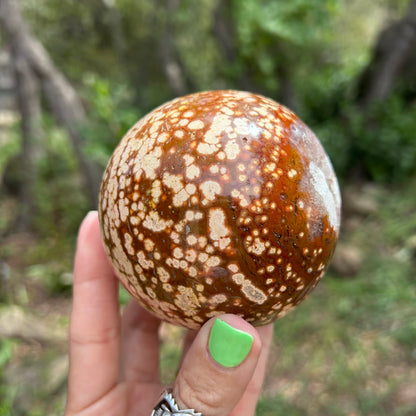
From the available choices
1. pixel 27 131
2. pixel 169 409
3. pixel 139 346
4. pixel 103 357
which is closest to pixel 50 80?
pixel 27 131

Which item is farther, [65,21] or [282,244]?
[65,21]

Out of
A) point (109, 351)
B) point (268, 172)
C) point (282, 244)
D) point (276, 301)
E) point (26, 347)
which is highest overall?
point (268, 172)

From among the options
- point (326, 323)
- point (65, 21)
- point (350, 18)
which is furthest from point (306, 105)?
point (350, 18)

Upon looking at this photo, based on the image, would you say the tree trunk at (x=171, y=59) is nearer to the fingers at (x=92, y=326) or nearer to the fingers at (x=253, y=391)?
the fingers at (x=92, y=326)

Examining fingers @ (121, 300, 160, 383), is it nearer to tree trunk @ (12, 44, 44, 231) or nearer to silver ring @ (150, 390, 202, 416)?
silver ring @ (150, 390, 202, 416)

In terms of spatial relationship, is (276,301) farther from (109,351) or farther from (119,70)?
(119,70)

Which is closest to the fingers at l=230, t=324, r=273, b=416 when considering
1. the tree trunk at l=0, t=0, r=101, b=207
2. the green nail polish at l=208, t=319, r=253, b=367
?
the green nail polish at l=208, t=319, r=253, b=367
